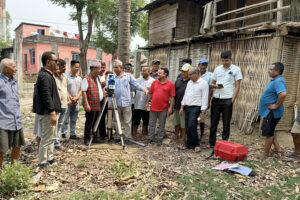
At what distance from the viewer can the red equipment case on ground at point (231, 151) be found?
4.20m

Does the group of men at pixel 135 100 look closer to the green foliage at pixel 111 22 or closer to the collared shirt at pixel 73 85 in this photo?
the collared shirt at pixel 73 85

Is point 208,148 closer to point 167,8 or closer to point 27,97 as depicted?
point 167,8

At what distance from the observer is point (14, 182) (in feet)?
9.68

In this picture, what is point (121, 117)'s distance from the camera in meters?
5.57

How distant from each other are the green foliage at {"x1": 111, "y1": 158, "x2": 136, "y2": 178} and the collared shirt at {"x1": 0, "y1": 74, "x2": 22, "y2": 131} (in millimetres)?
1690

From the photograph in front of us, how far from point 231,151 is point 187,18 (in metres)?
8.87

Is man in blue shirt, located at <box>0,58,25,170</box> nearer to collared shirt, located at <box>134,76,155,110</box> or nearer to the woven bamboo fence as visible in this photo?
collared shirt, located at <box>134,76,155,110</box>

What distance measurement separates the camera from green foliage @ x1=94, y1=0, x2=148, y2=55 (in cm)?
1561

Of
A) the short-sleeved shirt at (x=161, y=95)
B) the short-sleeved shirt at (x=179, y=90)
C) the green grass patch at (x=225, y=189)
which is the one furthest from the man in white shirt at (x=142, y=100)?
the green grass patch at (x=225, y=189)

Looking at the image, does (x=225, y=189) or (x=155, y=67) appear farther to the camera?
(x=155, y=67)

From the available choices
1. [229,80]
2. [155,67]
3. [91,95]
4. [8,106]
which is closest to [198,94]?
[229,80]

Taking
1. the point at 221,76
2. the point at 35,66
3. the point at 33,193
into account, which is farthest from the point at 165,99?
the point at 35,66

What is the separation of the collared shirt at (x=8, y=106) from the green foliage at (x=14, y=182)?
70cm

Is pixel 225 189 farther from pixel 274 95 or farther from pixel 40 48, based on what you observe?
pixel 40 48
